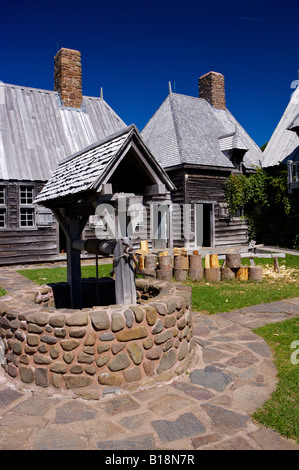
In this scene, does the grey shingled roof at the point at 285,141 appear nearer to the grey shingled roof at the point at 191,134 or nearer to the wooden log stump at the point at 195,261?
the grey shingled roof at the point at 191,134

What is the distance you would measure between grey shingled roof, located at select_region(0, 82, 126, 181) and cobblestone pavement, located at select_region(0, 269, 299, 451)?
1117 cm

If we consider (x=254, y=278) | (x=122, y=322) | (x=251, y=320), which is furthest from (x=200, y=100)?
(x=122, y=322)

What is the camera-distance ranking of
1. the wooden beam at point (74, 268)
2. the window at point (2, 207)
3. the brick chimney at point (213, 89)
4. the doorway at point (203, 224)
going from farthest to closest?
the brick chimney at point (213, 89)
the doorway at point (203, 224)
the window at point (2, 207)
the wooden beam at point (74, 268)

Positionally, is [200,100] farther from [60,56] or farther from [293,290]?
[293,290]

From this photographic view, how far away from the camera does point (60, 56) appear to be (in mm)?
16281

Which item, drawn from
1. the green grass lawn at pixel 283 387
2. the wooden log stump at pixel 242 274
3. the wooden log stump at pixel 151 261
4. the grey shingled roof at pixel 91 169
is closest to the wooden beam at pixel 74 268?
the grey shingled roof at pixel 91 169

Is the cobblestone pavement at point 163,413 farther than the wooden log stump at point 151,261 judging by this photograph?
No

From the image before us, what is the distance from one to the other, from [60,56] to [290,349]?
15863mm

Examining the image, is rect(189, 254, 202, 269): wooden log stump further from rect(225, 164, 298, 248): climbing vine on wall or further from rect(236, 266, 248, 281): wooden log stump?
rect(225, 164, 298, 248): climbing vine on wall

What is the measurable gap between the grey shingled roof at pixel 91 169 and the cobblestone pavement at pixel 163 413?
8.03 ft

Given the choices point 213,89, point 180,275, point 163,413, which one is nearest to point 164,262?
point 180,275

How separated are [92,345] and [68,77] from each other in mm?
15611

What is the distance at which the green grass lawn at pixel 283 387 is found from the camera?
336 centimetres

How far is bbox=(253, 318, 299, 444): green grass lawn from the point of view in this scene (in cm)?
336
